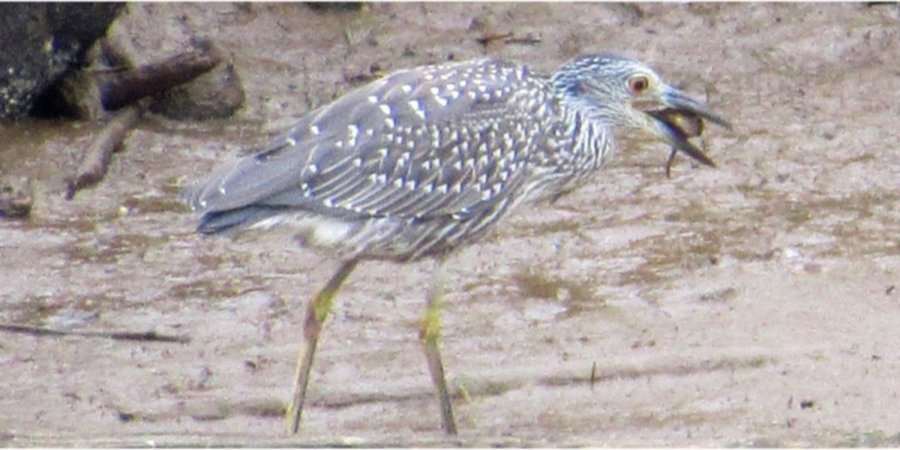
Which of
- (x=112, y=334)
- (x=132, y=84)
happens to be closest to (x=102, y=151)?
(x=132, y=84)

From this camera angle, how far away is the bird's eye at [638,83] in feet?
28.3

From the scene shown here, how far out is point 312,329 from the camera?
8219 mm

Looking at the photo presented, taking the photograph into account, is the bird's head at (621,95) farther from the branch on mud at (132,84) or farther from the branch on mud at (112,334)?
the branch on mud at (132,84)

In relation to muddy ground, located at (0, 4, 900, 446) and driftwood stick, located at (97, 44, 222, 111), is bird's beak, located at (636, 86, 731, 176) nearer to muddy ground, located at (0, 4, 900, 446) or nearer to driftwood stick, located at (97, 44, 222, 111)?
muddy ground, located at (0, 4, 900, 446)

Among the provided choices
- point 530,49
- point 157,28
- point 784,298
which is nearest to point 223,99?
point 157,28

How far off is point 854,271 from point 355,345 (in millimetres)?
2354

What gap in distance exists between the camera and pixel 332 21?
41.2 ft

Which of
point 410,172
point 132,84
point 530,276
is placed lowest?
point 530,276

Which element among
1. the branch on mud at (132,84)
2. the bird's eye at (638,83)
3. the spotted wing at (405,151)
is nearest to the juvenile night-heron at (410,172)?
the spotted wing at (405,151)

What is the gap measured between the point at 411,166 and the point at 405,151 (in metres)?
0.06

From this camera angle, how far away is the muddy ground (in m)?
8.15

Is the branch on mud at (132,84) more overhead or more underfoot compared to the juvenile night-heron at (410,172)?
more underfoot

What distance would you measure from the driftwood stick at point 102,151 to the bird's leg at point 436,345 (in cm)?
286

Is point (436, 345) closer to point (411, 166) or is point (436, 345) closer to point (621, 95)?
point (411, 166)
